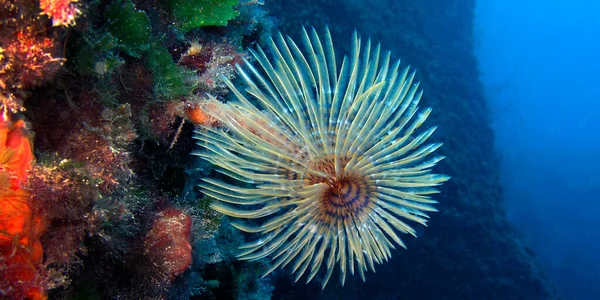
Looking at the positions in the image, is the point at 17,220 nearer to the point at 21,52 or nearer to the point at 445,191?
the point at 21,52

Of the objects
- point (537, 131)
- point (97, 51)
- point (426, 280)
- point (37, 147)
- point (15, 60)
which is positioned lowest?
point (37, 147)

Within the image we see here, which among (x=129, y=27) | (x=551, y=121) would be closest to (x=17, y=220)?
(x=129, y=27)

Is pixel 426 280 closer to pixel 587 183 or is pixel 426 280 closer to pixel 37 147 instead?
pixel 37 147

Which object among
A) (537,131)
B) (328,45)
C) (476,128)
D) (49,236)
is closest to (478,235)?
(476,128)

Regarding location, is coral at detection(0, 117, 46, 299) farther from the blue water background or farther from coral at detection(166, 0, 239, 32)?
the blue water background

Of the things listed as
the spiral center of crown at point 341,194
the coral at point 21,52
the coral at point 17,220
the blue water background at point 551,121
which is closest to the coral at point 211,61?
the spiral center of crown at point 341,194

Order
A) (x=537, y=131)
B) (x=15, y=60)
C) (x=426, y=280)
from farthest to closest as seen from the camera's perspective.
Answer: (x=537, y=131) → (x=426, y=280) → (x=15, y=60)
